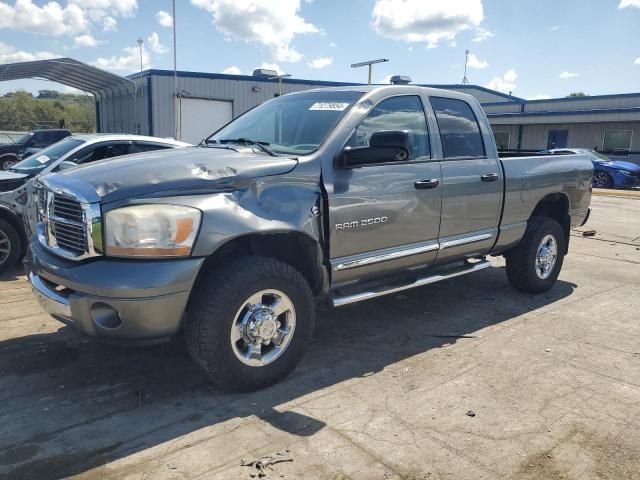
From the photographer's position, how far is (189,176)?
3.30m

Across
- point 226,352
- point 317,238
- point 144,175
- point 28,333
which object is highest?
point 144,175

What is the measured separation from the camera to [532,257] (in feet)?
19.1

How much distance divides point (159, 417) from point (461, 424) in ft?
5.83

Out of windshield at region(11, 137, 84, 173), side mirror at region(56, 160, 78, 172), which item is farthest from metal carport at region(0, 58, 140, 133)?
side mirror at region(56, 160, 78, 172)

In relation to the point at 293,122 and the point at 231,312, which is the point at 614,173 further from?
the point at 231,312

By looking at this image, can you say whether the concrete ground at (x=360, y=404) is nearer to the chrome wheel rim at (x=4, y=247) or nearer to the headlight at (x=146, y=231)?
the headlight at (x=146, y=231)

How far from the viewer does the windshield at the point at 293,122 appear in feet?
13.5

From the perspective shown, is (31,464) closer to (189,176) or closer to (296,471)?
(296,471)

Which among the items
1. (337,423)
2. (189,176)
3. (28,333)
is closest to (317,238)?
(189,176)

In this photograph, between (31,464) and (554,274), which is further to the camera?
(554,274)

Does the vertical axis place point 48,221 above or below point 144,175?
below

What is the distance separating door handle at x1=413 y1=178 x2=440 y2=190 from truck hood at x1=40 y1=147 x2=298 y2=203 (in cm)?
115

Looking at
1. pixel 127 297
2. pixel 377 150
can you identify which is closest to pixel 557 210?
pixel 377 150

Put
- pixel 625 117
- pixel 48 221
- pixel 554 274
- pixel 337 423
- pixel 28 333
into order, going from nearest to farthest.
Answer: pixel 337 423, pixel 48 221, pixel 28 333, pixel 554 274, pixel 625 117
